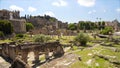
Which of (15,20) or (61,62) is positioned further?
(15,20)

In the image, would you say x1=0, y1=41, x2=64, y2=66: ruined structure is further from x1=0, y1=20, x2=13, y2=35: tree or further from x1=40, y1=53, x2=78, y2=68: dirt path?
x1=0, y1=20, x2=13, y2=35: tree

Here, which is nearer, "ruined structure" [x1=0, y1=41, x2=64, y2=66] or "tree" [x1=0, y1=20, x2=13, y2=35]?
"ruined structure" [x1=0, y1=41, x2=64, y2=66]

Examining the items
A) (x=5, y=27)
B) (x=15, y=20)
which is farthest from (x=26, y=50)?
(x=15, y=20)

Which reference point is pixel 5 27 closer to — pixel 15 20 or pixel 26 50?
pixel 15 20

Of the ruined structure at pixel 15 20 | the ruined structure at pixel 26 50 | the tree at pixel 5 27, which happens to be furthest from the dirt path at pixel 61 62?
the ruined structure at pixel 15 20

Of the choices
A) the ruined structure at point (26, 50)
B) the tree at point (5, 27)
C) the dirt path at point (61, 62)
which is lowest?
the dirt path at point (61, 62)

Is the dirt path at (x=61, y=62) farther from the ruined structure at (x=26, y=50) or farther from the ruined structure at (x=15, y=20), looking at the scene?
the ruined structure at (x=15, y=20)

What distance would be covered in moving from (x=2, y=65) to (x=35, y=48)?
6365 millimetres

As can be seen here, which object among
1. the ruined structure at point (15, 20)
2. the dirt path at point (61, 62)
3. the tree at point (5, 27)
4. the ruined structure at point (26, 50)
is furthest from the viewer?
the ruined structure at point (15, 20)

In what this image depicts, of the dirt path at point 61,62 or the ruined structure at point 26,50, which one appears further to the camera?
the ruined structure at point 26,50

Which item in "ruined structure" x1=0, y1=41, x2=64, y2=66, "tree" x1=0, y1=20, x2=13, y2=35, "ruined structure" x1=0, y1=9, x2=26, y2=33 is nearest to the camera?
"ruined structure" x1=0, y1=41, x2=64, y2=66

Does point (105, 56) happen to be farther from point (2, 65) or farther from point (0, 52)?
point (0, 52)

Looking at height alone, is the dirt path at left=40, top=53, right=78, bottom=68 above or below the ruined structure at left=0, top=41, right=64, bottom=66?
below

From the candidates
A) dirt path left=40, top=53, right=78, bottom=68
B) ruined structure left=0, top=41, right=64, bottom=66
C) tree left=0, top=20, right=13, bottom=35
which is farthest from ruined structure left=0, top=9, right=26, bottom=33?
dirt path left=40, top=53, right=78, bottom=68
